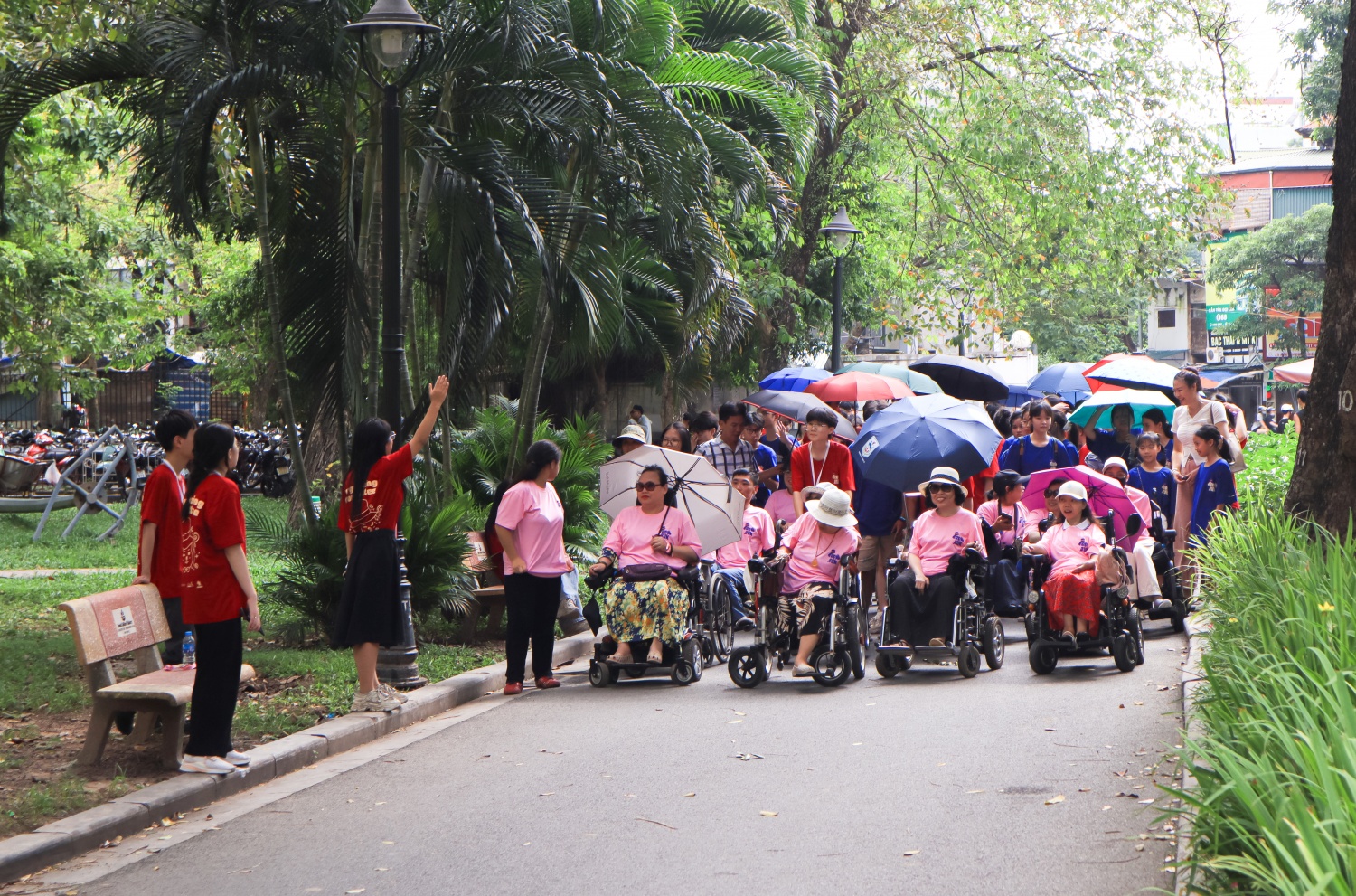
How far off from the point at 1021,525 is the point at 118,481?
831 inches

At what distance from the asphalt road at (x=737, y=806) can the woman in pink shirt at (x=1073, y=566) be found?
89 cm

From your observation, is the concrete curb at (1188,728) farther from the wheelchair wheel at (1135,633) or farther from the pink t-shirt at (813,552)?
the pink t-shirt at (813,552)

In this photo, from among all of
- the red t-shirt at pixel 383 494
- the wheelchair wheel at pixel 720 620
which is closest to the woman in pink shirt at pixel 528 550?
the red t-shirt at pixel 383 494

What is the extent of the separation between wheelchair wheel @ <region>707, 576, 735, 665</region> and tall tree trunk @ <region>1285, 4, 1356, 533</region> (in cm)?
459

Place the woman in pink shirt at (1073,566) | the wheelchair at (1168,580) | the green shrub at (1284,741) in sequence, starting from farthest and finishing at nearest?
the wheelchair at (1168,580), the woman in pink shirt at (1073,566), the green shrub at (1284,741)

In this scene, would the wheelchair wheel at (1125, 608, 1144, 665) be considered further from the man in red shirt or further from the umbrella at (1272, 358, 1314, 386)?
A: the umbrella at (1272, 358, 1314, 386)

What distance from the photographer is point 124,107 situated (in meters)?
13.1

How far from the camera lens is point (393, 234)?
34.5ft

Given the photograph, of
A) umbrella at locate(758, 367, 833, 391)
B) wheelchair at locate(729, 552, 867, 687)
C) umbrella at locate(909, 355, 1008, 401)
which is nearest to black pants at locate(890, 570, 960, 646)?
wheelchair at locate(729, 552, 867, 687)

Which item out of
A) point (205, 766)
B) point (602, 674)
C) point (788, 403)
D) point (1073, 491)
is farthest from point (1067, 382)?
point (205, 766)

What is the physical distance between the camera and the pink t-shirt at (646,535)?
11.0 metres

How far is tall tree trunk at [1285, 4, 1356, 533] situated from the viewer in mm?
8844

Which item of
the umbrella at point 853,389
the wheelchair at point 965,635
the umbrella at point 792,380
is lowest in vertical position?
the wheelchair at point 965,635

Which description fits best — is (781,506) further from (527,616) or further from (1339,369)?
(1339,369)
